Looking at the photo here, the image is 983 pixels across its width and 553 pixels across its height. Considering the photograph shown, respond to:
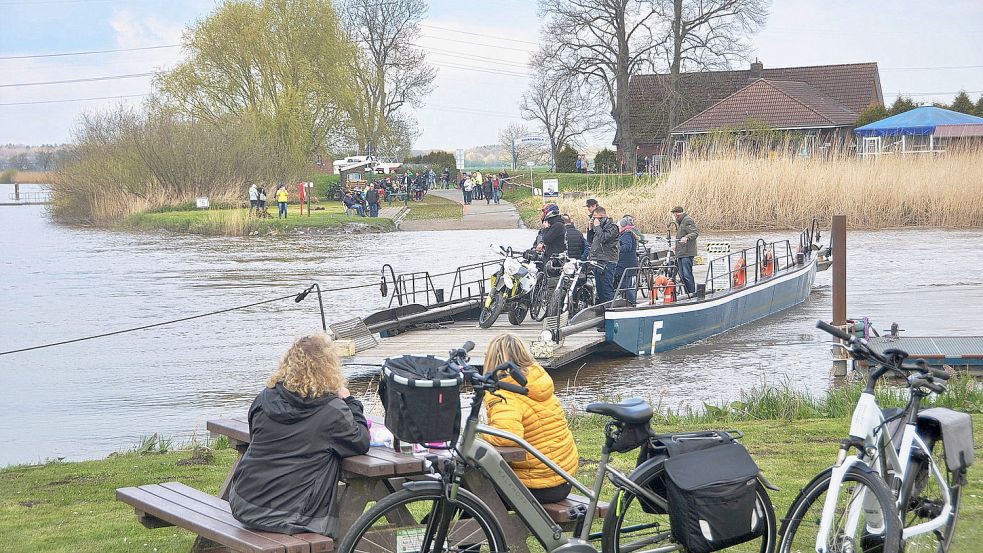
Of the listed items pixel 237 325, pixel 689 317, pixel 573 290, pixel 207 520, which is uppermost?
pixel 207 520

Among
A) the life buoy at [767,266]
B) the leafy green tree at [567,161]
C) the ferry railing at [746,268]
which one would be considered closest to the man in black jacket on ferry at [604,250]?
the ferry railing at [746,268]

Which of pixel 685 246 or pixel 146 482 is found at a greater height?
pixel 685 246

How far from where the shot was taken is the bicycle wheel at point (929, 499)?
4840 millimetres

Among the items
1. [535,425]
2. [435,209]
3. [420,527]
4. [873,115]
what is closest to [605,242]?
[535,425]

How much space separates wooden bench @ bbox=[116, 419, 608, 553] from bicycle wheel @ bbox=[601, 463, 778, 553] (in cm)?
23

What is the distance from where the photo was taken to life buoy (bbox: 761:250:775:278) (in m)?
23.7

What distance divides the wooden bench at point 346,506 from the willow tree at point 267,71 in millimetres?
60820

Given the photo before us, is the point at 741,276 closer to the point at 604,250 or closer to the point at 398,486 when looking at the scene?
the point at 604,250

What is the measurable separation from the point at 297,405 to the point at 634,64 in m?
65.8

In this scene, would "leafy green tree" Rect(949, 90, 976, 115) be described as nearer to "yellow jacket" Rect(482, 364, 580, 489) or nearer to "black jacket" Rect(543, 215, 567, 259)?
"black jacket" Rect(543, 215, 567, 259)

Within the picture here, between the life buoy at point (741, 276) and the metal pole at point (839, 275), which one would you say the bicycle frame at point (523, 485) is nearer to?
the metal pole at point (839, 275)

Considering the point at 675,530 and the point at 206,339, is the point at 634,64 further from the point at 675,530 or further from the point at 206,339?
the point at 675,530

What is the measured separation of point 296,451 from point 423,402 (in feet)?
2.58

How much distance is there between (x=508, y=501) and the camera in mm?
4820
